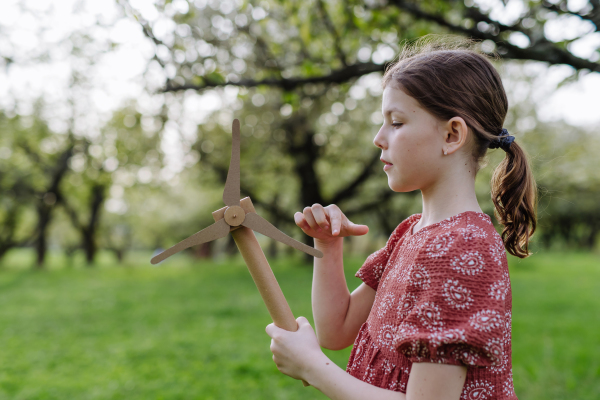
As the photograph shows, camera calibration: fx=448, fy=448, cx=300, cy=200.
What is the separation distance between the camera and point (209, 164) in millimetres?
16266

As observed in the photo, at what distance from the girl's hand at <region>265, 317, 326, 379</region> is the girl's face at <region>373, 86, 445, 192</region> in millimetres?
622

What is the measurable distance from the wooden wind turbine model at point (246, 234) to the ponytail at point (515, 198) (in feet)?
2.50

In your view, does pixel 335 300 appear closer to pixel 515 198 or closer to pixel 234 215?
pixel 234 215

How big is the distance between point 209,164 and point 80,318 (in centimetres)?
776

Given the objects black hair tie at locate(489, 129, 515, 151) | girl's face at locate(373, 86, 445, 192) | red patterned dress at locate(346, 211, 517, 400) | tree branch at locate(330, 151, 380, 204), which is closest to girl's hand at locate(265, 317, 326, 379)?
red patterned dress at locate(346, 211, 517, 400)

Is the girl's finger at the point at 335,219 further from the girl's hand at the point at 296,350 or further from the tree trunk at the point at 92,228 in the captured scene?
the tree trunk at the point at 92,228

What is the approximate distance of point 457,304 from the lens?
124 centimetres

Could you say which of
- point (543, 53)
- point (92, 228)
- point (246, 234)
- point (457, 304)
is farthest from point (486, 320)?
point (92, 228)

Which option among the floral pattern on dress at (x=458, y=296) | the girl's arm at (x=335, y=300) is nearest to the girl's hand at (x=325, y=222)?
the girl's arm at (x=335, y=300)

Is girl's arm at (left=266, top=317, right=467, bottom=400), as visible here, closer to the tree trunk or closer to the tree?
the tree

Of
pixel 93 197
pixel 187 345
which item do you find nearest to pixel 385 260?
pixel 187 345

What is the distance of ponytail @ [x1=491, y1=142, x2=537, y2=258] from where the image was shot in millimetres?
1656

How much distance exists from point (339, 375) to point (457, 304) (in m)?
0.46

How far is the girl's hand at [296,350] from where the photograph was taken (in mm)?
1507
